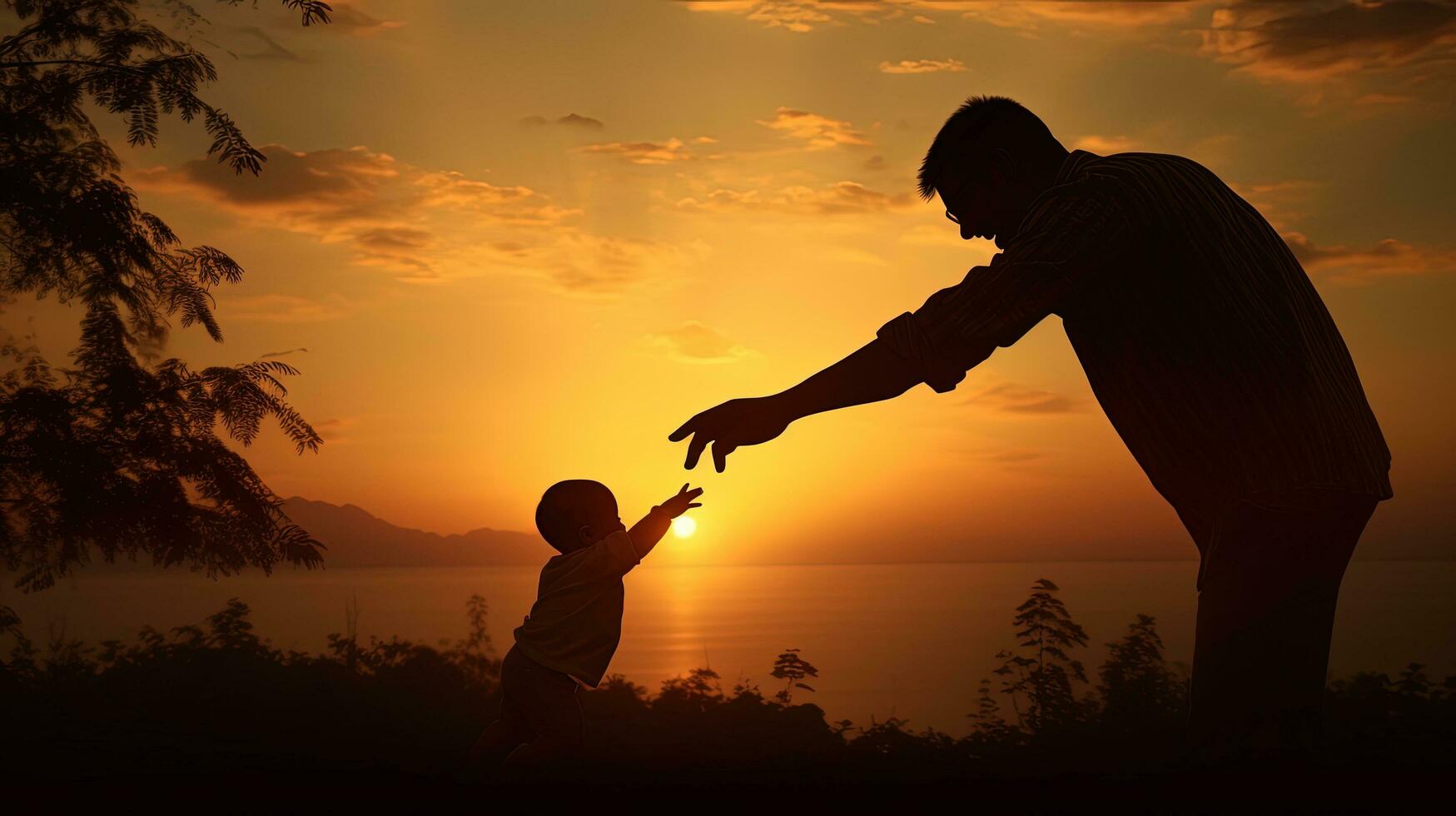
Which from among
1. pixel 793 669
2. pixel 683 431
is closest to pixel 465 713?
pixel 793 669

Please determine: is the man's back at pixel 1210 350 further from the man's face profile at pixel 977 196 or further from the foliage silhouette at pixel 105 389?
the foliage silhouette at pixel 105 389

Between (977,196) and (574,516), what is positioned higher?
(977,196)

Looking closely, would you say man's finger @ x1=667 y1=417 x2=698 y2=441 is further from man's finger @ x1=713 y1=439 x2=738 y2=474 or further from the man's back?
the man's back

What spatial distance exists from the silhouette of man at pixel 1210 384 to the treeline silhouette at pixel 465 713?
3893mm

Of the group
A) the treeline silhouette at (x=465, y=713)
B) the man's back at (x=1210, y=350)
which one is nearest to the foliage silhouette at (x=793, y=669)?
the treeline silhouette at (x=465, y=713)

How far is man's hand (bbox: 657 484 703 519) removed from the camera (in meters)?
5.21

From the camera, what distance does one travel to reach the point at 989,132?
336cm

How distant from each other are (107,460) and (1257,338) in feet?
24.4

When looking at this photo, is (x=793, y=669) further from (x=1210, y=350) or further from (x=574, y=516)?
(x=1210, y=350)

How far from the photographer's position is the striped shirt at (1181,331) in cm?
277

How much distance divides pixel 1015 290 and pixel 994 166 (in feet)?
1.99

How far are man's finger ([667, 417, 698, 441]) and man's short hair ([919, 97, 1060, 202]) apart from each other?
1070 millimetres

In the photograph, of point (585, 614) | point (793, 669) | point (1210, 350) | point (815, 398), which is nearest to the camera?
point (1210, 350)

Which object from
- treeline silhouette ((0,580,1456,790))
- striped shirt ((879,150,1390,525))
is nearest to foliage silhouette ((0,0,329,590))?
treeline silhouette ((0,580,1456,790))
